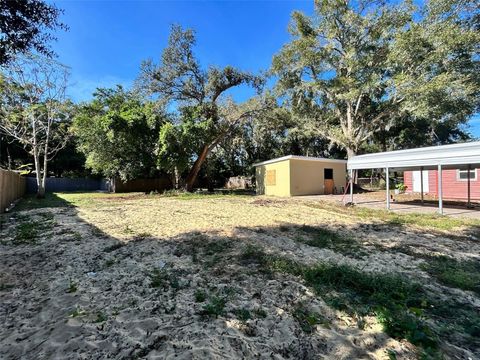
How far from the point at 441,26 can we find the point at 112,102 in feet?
66.5

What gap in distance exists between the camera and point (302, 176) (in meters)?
18.0

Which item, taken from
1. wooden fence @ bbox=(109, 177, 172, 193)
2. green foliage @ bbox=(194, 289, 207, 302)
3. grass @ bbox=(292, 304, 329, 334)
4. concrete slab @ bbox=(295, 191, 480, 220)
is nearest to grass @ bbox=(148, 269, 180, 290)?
green foliage @ bbox=(194, 289, 207, 302)

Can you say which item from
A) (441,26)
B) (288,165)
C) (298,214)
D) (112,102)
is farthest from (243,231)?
(441,26)

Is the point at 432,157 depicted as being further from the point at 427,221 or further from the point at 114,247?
the point at 114,247

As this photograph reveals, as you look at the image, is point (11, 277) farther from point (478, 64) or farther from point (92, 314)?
point (478, 64)

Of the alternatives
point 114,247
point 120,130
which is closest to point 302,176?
point 120,130

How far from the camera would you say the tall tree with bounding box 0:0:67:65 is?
3.95 m

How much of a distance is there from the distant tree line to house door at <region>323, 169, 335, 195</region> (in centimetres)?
349

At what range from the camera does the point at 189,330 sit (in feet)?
8.52

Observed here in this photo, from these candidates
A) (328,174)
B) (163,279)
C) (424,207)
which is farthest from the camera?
(328,174)

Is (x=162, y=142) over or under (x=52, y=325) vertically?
over

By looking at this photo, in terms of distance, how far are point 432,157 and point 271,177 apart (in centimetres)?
1100

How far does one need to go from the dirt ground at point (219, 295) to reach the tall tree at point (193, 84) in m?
13.1

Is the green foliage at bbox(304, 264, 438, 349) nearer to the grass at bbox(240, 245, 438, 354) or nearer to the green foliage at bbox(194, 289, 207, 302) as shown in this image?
the grass at bbox(240, 245, 438, 354)
